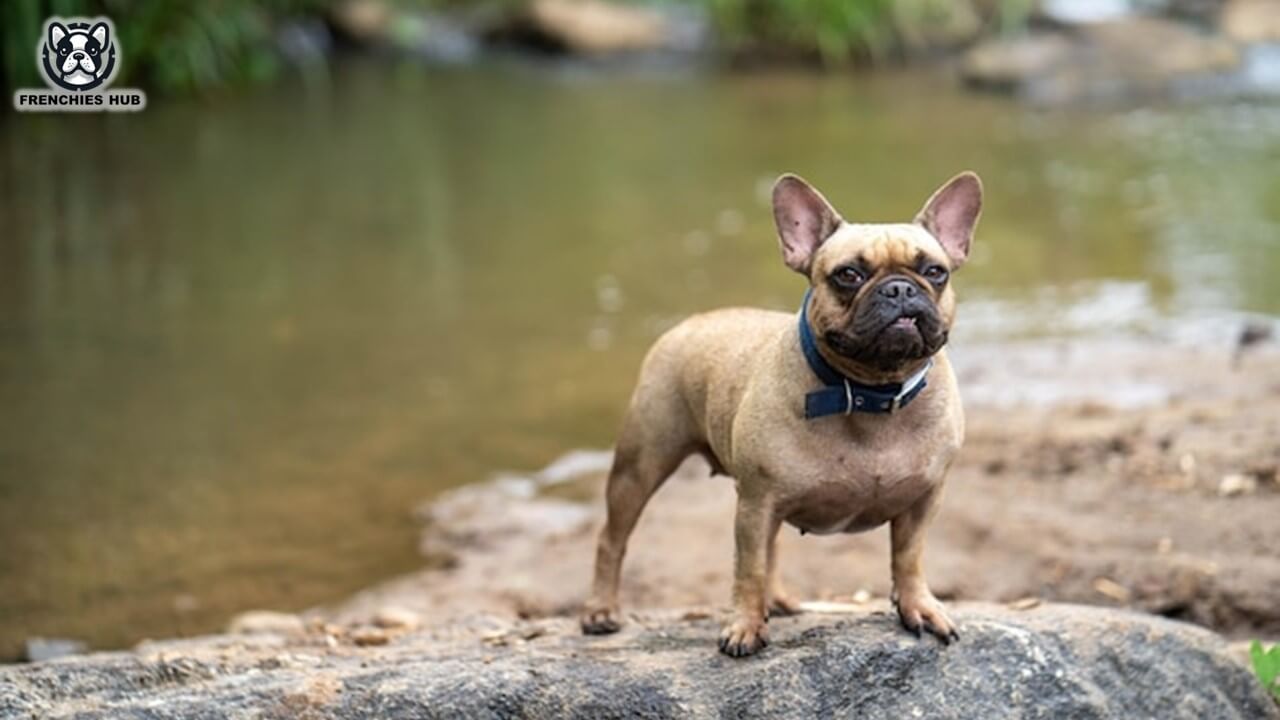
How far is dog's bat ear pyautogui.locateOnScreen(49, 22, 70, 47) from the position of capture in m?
8.75

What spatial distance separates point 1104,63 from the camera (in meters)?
19.3

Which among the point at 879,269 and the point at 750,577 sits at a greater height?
the point at 879,269

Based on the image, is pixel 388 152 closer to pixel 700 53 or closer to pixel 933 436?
pixel 700 53

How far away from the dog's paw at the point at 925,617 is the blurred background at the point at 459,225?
3504mm

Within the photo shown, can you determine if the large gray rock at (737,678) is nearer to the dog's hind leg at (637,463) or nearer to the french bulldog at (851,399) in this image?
the french bulldog at (851,399)

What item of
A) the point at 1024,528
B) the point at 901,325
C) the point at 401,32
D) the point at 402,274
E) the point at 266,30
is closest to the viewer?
the point at 901,325

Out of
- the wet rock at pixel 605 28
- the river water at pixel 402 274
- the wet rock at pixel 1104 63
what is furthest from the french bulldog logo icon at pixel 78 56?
the wet rock at pixel 605 28

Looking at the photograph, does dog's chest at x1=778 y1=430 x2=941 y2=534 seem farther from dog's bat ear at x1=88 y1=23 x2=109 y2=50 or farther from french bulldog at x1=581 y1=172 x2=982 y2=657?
dog's bat ear at x1=88 y1=23 x2=109 y2=50

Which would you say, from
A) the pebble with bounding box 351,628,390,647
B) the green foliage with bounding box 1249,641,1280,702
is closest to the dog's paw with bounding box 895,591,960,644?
the green foliage with bounding box 1249,641,1280,702

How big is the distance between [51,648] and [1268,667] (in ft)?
14.2

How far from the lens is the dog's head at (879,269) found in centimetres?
350

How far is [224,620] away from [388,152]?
1032 cm

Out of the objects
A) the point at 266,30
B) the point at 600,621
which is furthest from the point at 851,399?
the point at 266,30

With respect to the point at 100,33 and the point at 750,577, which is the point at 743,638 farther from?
the point at 100,33
